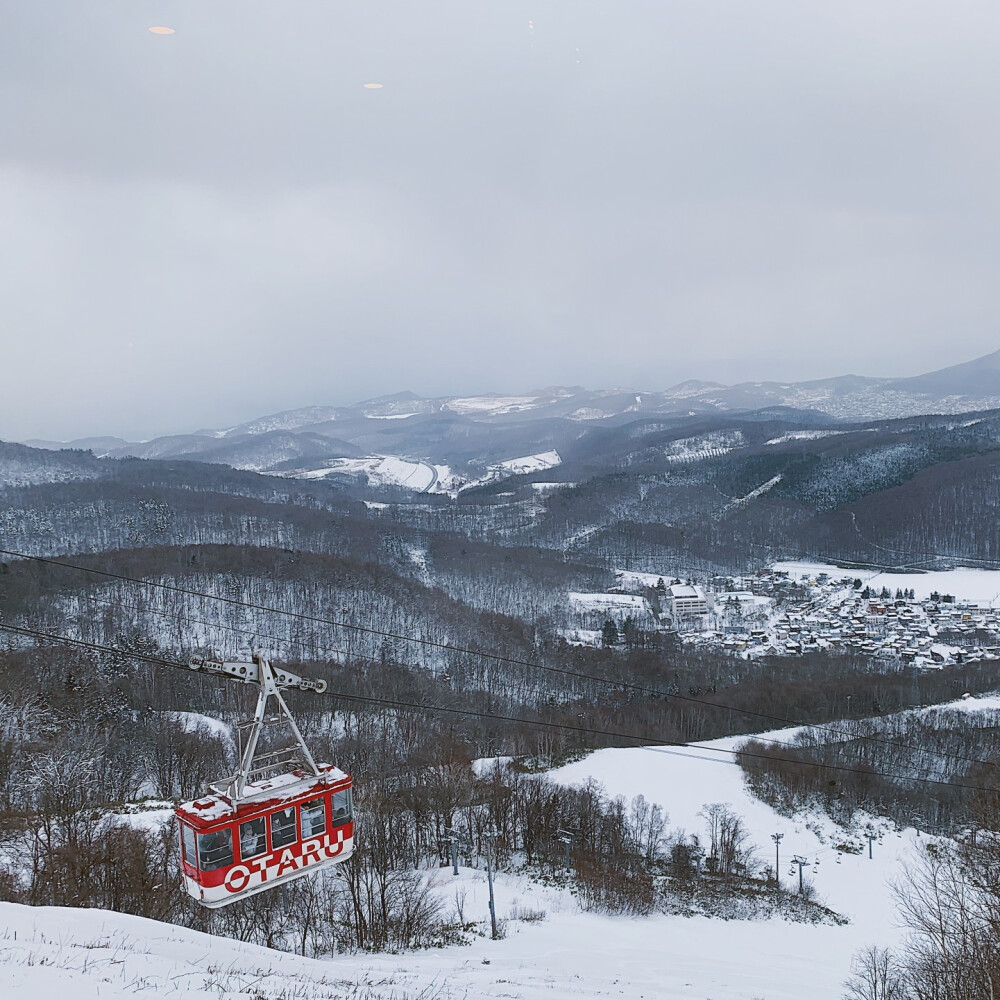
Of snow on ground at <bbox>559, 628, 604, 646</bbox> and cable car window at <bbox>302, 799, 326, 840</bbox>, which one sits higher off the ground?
cable car window at <bbox>302, 799, 326, 840</bbox>

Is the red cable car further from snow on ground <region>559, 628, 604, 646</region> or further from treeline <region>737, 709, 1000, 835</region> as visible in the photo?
snow on ground <region>559, 628, 604, 646</region>

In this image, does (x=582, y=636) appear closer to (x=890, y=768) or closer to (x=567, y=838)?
(x=890, y=768)

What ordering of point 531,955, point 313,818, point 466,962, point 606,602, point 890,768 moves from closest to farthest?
1. point 313,818
2. point 466,962
3. point 531,955
4. point 890,768
5. point 606,602

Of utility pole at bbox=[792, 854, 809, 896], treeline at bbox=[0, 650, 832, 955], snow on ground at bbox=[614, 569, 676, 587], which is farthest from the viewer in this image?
snow on ground at bbox=[614, 569, 676, 587]

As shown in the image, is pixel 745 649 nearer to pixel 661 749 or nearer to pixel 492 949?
pixel 661 749

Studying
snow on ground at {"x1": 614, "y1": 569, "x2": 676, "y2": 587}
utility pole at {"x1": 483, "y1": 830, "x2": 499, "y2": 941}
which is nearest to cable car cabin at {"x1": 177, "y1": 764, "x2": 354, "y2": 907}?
utility pole at {"x1": 483, "y1": 830, "x2": 499, "y2": 941}

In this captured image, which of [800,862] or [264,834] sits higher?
[264,834]

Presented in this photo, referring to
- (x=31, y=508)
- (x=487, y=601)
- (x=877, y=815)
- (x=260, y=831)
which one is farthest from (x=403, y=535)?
(x=260, y=831)

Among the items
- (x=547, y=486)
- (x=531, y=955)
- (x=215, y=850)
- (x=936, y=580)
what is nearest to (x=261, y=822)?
(x=215, y=850)
